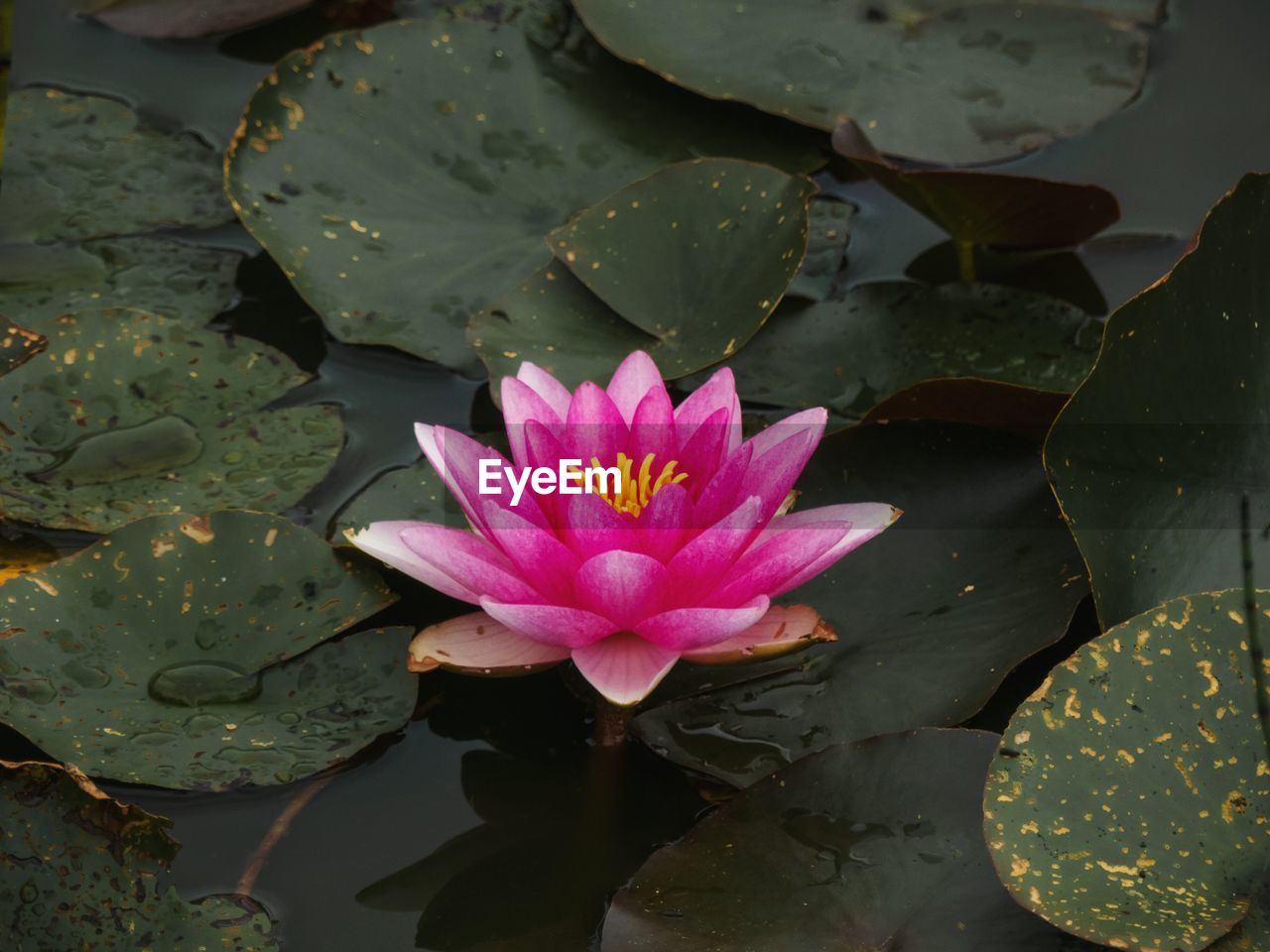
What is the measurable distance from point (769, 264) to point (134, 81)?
1.48m

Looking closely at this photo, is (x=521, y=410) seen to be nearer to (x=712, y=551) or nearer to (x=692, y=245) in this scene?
(x=712, y=551)

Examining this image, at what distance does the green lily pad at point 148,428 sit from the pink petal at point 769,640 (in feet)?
2.35

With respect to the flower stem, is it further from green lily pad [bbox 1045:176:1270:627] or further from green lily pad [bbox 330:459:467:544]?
green lily pad [bbox 1045:176:1270:627]

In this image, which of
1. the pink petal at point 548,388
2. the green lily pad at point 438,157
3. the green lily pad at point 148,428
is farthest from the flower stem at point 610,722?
the green lily pad at point 438,157

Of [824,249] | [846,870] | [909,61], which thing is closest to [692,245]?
[824,249]

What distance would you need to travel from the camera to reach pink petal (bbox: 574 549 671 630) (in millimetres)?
1292

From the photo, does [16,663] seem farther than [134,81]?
No

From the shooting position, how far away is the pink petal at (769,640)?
1392 millimetres

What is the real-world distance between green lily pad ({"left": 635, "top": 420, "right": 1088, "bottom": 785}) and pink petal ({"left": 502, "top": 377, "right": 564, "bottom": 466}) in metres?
0.35

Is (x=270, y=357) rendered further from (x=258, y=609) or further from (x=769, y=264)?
(x=769, y=264)

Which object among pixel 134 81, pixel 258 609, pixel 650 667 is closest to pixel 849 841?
pixel 650 667

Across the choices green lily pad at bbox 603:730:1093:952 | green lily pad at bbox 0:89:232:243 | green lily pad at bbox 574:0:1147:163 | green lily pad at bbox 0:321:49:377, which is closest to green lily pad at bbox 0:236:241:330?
green lily pad at bbox 0:89:232:243

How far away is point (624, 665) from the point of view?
139 cm

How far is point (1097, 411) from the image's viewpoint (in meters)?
1.51
